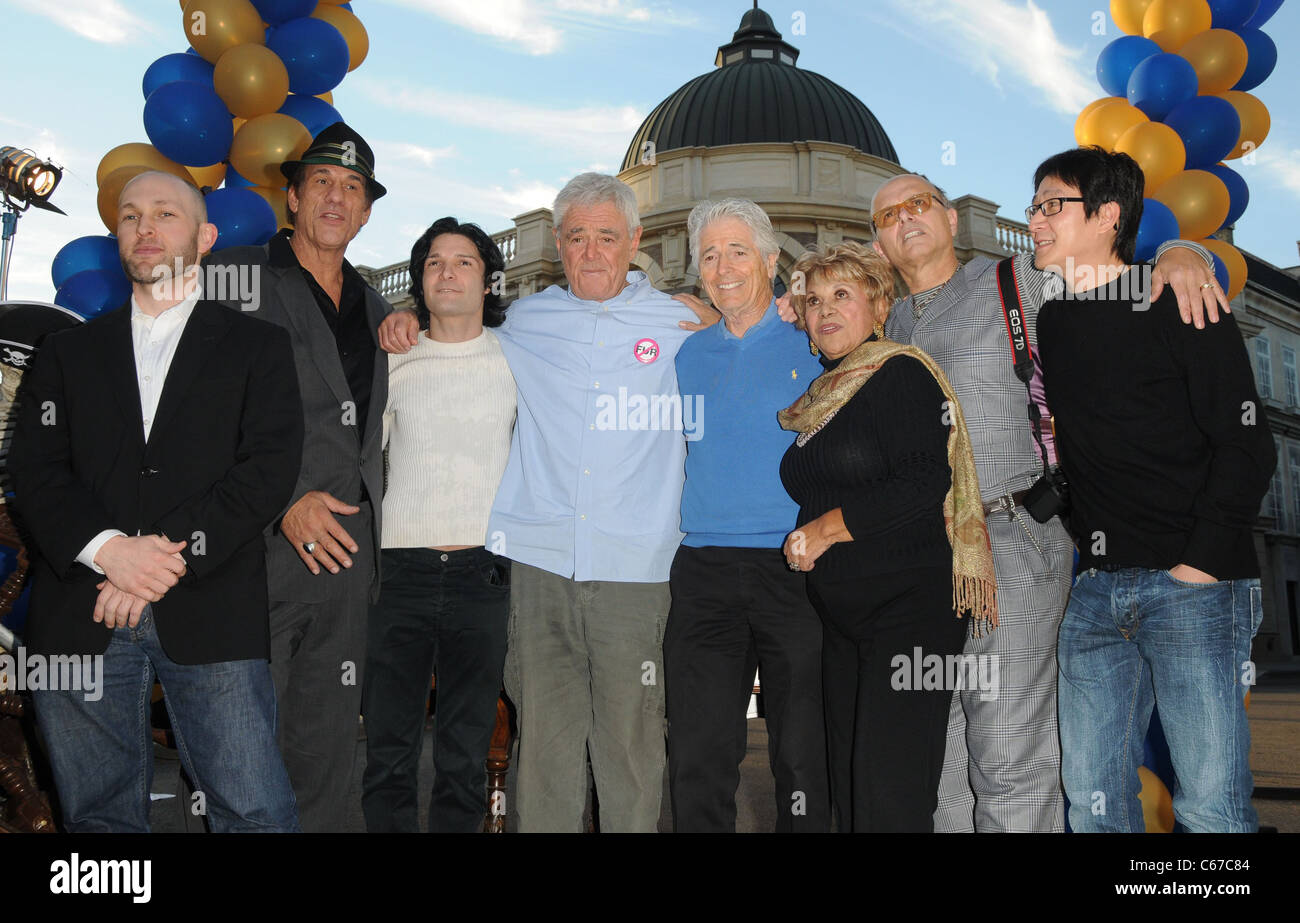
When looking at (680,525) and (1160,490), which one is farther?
(680,525)

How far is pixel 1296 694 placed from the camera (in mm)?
15336

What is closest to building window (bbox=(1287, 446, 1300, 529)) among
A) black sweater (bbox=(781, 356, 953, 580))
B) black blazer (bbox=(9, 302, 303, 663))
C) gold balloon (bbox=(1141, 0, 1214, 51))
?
gold balloon (bbox=(1141, 0, 1214, 51))

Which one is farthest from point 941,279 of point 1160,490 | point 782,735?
point 782,735

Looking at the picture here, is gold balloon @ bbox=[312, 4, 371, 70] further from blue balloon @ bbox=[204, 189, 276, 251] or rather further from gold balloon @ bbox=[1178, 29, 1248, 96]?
gold balloon @ bbox=[1178, 29, 1248, 96]

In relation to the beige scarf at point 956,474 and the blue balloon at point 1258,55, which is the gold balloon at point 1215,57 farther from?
the beige scarf at point 956,474

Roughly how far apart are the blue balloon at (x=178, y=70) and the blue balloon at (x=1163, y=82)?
5890mm

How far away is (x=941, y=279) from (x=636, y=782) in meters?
2.00

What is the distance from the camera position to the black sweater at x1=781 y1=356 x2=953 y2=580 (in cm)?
260

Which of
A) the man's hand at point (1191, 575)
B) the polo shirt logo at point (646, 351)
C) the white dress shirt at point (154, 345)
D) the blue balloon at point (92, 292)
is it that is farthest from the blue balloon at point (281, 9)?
the man's hand at point (1191, 575)

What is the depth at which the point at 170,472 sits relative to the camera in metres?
2.58

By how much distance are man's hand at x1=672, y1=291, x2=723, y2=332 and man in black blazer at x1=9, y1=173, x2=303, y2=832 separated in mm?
1381

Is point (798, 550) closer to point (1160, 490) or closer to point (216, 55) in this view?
point (1160, 490)
